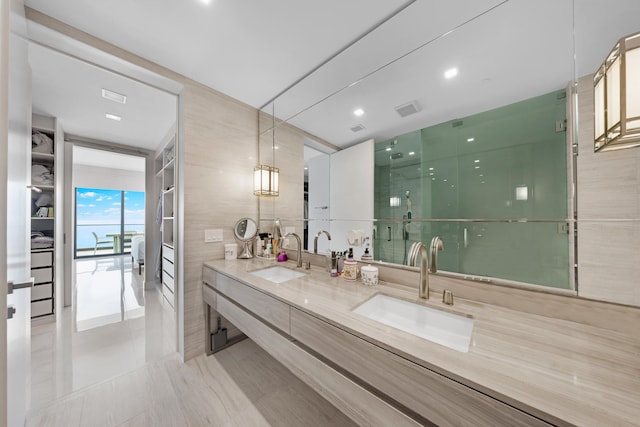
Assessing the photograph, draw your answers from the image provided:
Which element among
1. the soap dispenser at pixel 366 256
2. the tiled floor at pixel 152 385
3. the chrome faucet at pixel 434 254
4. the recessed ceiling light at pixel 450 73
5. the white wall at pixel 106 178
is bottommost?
the tiled floor at pixel 152 385

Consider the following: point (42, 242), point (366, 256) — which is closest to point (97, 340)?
point (42, 242)

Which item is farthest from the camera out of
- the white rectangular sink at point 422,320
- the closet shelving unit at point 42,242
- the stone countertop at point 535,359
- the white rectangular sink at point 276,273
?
the closet shelving unit at point 42,242

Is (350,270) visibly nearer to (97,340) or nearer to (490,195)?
(490,195)

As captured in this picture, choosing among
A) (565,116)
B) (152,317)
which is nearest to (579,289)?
(565,116)

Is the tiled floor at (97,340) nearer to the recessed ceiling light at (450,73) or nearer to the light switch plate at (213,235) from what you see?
the light switch plate at (213,235)

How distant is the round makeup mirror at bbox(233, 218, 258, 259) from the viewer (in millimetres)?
2182

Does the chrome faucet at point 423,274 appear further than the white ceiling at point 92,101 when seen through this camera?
No

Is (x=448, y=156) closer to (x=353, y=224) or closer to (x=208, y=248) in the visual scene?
(x=353, y=224)

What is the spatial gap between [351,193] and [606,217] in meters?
1.25

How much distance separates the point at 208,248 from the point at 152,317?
163 centimetres

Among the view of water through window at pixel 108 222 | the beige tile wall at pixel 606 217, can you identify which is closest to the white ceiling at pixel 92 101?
the beige tile wall at pixel 606 217

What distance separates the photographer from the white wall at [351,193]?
63.0 inches

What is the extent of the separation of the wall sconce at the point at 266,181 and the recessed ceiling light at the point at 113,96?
58.3 inches

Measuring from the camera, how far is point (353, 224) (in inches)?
64.8
